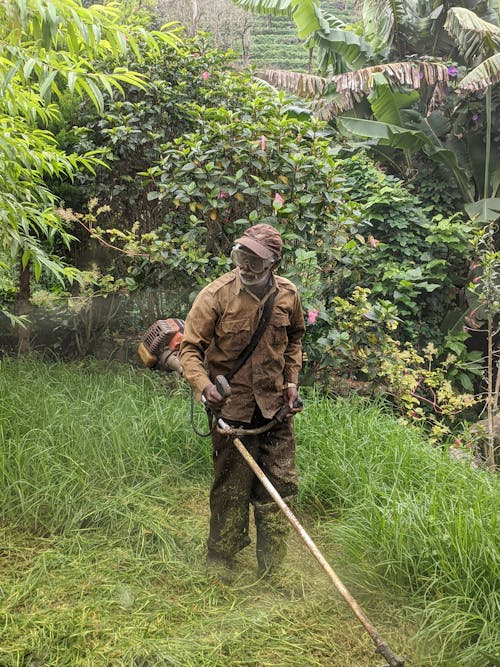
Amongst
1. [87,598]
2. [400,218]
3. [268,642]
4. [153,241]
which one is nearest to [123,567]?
[87,598]

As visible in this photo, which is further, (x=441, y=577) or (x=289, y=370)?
(x=289, y=370)

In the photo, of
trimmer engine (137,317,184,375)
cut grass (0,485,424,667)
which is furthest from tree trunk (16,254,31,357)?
cut grass (0,485,424,667)

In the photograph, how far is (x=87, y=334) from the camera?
20.8ft

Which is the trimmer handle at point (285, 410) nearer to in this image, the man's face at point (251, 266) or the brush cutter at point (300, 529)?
the brush cutter at point (300, 529)

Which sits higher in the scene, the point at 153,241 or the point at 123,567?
the point at 153,241

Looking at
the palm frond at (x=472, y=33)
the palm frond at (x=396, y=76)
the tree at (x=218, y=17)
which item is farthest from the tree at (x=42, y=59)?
the tree at (x=218, y=17)

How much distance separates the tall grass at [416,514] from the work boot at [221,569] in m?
0.62

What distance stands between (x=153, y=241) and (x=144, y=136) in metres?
1.09

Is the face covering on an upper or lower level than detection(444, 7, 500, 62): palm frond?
lower

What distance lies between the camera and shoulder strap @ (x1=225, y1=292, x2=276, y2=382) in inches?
129

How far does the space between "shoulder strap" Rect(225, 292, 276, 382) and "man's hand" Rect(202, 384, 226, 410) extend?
11.4 inches

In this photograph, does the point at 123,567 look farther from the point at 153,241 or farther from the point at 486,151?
the point at 486,151

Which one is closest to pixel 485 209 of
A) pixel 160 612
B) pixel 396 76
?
pixel 396 76

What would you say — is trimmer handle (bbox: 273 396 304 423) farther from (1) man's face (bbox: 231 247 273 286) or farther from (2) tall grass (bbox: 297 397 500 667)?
(2) tall grass (bbox: 297 397 500 667)
